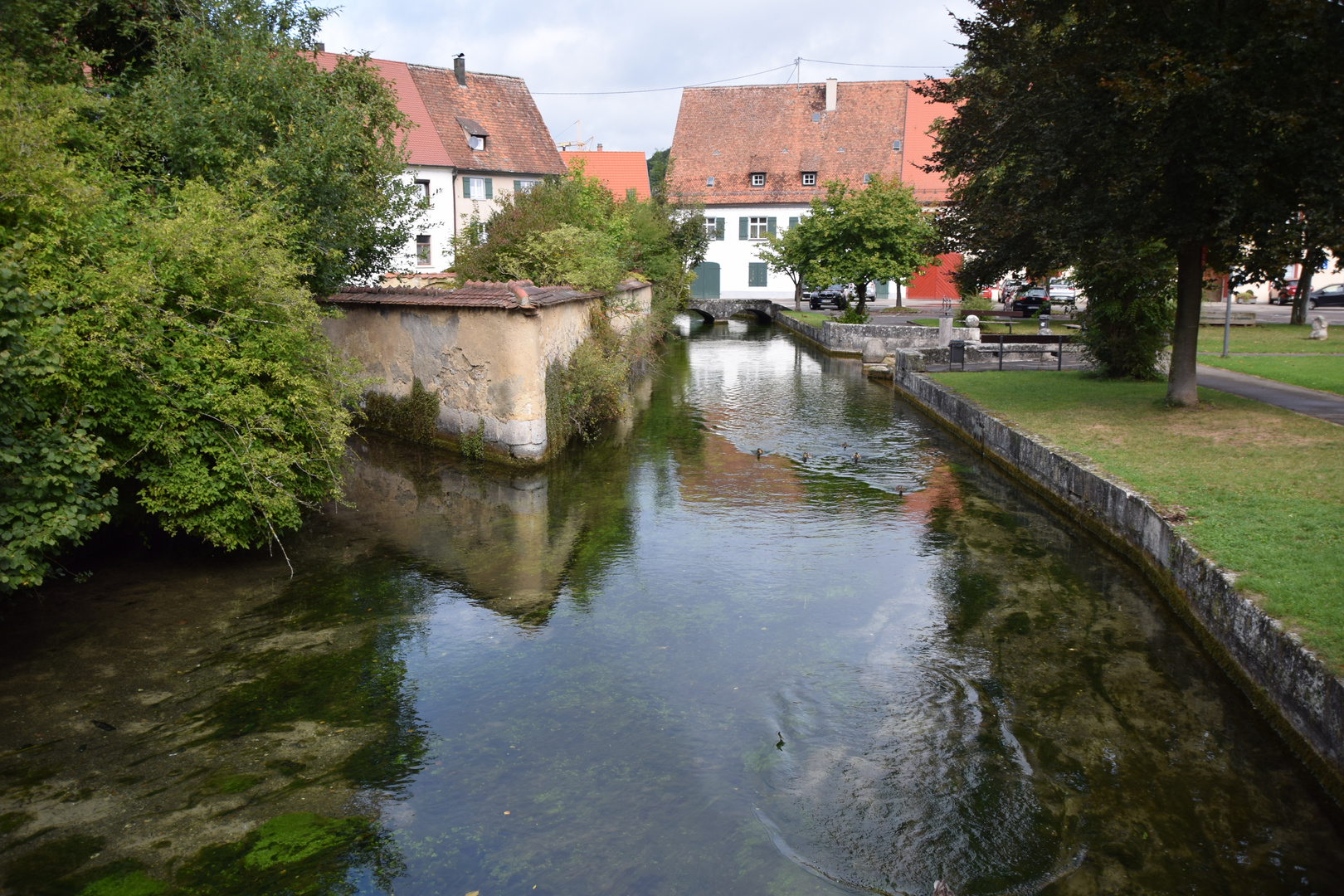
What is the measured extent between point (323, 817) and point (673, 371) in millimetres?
22966

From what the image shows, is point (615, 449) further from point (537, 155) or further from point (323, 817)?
point (537, 155)

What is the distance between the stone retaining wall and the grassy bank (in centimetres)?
1521

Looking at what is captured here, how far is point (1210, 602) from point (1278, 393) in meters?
11.6

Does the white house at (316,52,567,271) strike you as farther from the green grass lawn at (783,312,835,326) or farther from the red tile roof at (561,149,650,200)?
the green grass lawn at (783,312,835,326)

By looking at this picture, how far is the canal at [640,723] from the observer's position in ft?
17.6

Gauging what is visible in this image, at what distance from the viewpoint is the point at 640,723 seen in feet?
22.8

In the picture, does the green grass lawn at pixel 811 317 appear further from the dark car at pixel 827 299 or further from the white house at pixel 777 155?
the white house at pixel 777 155

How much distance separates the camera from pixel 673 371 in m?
28.1

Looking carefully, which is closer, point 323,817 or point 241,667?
point 323,817

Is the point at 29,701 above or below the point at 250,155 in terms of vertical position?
below

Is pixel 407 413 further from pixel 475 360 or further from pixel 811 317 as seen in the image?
pixel 811 317

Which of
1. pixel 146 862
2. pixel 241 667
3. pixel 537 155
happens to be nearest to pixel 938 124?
pixel 241 667

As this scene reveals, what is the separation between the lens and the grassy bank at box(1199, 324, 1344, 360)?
25.5 metres

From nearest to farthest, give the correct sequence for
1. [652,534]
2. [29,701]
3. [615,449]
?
[29,701]
[652,534]
[615,449]
